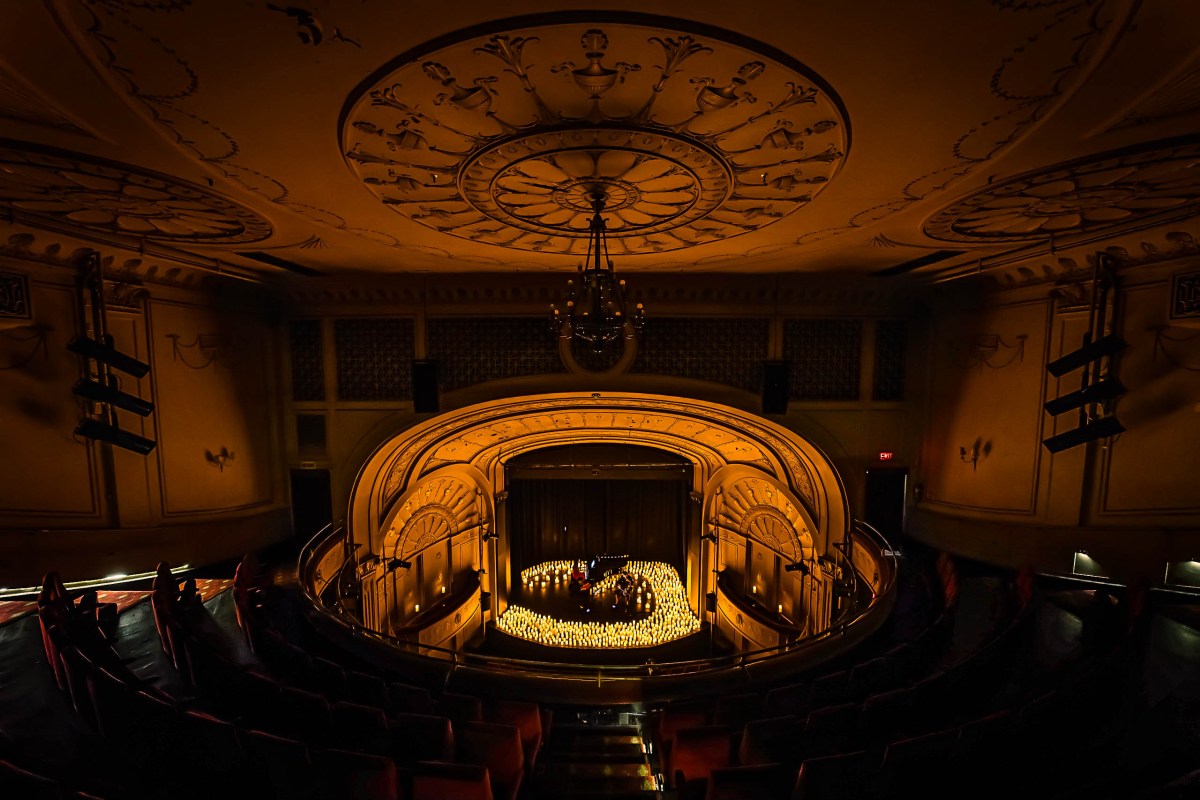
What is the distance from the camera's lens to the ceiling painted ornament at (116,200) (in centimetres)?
351

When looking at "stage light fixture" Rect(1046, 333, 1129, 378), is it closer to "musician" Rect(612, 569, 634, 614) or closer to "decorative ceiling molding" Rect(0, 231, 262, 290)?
"musician" Rect(612, 569, 634, 614)

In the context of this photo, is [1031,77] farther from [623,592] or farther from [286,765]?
[623,592]

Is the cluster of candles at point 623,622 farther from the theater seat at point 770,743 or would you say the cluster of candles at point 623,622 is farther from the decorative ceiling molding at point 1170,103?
the decorative ceiling molding at point 1170,103

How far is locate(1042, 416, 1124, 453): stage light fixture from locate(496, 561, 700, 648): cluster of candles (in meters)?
8.99

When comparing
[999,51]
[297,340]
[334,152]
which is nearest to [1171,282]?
[999,51]

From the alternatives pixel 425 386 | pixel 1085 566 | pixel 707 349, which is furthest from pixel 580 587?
pixel 1085 566

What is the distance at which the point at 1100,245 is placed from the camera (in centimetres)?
576

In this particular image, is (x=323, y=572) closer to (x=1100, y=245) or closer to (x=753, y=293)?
(x=753, y=293)

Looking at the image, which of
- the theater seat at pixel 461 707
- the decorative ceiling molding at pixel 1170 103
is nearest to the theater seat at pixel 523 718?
the theater seat at pixel 461 707

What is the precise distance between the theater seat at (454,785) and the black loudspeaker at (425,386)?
5.65 metres

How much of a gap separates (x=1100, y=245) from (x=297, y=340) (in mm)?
10485

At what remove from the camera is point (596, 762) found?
4.39m

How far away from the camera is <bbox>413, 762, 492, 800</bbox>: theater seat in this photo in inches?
122

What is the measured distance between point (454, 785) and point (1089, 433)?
721 centimetres
